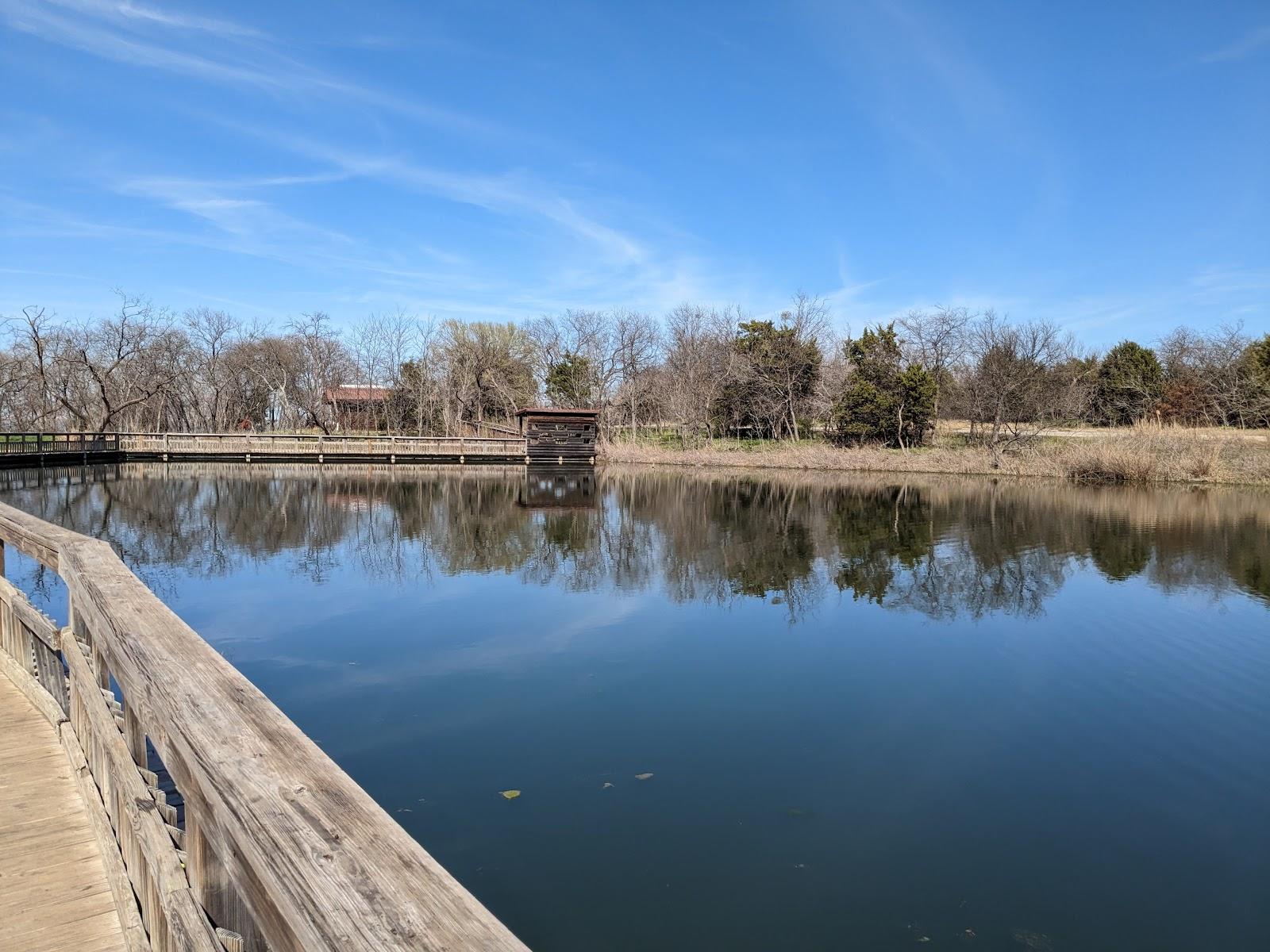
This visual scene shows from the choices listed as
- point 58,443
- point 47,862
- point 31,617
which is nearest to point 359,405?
point 58,443

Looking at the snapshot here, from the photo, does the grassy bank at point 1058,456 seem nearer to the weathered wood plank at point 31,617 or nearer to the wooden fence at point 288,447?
the wooden fence at point 288,447

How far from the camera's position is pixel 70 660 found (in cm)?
370

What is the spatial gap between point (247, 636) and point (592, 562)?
6.85m

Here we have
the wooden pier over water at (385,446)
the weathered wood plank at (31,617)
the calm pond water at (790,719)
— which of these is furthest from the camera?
the wooden pier over water at (385,446)

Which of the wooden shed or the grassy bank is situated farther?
the wooden shed

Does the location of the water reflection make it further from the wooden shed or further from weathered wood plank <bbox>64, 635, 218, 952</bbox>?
the wooden shed

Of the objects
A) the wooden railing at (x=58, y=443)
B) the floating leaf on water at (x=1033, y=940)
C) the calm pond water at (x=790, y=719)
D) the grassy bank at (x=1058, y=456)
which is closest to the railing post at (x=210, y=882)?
the calm pond water at (x=790, y=719)

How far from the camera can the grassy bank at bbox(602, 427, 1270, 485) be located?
107 ft

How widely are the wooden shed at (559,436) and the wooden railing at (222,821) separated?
4100 centimetres

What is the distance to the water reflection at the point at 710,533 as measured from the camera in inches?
538

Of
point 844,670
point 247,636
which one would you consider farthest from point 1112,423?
point 247,636

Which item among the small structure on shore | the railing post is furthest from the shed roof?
the railing post

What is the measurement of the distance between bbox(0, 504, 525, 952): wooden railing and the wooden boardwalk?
0.11m

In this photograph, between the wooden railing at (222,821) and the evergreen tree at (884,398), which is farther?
the evergreen tree at (884,398)
